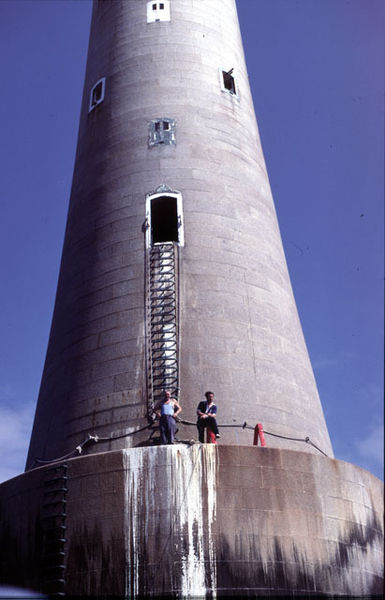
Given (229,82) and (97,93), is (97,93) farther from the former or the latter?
(229,82)

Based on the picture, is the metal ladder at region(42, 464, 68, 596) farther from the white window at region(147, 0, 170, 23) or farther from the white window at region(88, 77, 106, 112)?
the white window at region(147, 0, 170, 23)

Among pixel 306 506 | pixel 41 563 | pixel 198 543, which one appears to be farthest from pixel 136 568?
pixel 306 506

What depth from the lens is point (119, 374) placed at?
15.4 metres

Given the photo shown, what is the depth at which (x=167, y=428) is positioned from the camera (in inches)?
539

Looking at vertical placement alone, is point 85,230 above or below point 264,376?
above

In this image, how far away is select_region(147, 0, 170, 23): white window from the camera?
2188cm

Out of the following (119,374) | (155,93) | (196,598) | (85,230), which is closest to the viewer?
(196,598)

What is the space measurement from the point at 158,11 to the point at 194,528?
638 inches

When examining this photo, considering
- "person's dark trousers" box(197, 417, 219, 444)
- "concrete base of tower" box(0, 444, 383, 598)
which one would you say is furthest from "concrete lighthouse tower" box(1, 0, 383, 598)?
"person's dark trousers" box(197, 417, 219, 444)

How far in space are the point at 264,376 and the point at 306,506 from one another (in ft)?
12.1

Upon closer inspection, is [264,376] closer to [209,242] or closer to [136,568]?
[209,242]

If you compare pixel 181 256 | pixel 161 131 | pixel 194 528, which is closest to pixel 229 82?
pixel 161 131

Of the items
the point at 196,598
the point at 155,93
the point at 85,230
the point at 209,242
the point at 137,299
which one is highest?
the point at 155,93

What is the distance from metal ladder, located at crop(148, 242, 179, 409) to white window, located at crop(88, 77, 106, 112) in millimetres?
6492
